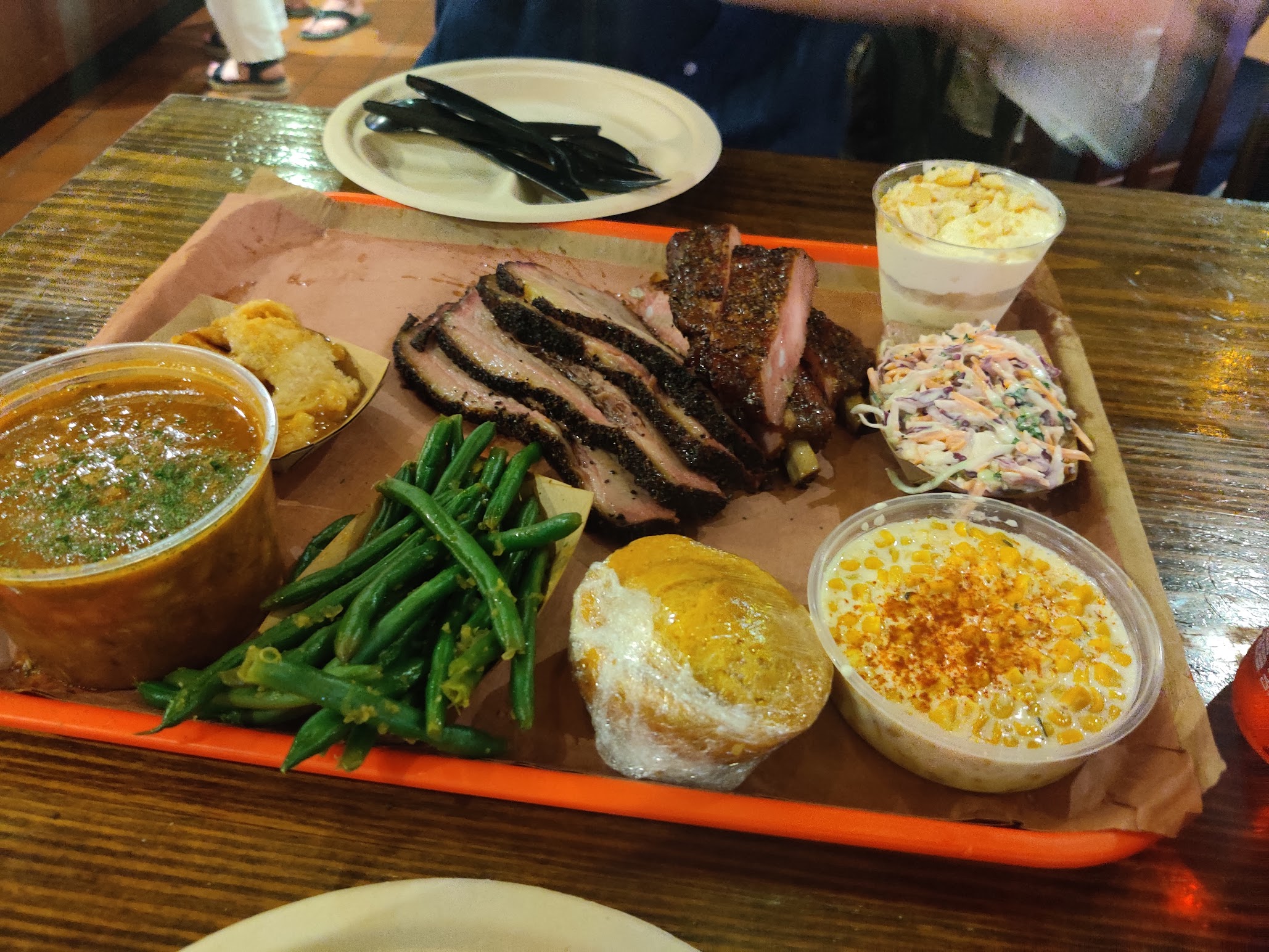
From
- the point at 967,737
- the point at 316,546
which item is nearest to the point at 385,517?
the point at 316,546

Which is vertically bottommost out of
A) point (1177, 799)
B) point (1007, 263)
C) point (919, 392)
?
point (1177, 799)

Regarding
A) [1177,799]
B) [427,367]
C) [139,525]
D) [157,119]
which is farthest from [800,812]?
[157,119]

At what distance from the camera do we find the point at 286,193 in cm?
347

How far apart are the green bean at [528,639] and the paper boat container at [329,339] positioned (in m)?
0.85

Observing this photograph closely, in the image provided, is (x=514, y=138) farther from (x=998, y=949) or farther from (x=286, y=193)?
(x=998, y=949)

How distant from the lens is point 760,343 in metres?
2.69

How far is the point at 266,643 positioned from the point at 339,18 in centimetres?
890

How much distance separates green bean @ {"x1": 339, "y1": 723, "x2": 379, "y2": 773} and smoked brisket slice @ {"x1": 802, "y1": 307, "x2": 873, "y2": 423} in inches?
71.8

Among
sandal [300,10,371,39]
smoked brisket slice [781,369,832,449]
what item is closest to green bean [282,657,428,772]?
smoked brisket slice [781,369,832,449]

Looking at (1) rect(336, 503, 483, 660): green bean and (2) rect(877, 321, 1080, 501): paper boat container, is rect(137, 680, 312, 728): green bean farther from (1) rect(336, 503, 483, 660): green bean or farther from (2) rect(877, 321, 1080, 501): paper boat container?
(2) rect(877, 321, 1080, 501): paper boat container

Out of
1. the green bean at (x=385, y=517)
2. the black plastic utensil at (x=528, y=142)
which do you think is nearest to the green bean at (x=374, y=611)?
the green bean at (x=385, y=517)

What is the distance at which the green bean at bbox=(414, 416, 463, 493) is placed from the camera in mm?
2332

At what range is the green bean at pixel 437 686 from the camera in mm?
1728

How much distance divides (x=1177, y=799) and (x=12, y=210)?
7.24 metres
